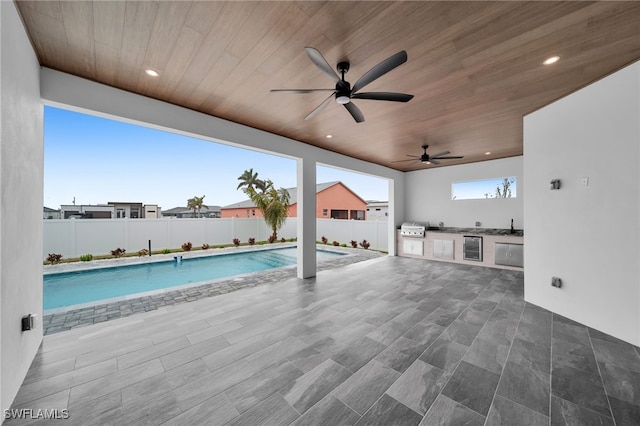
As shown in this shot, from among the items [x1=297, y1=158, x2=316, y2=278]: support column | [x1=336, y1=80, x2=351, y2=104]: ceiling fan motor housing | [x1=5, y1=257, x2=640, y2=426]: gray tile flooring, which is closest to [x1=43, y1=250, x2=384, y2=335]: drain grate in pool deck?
[x1=5, y1=257, x2=640, y2=426]: gray tile flooring

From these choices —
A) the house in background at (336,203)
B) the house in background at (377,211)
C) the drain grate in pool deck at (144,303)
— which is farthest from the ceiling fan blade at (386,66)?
the house in background at (377,211)

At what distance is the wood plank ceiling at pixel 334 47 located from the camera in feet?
5.48

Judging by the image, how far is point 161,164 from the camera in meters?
11.6

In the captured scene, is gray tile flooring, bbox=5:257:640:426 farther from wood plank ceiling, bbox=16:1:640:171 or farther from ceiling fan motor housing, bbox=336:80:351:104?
wood plank ceiling, bbox=16:1:640:171

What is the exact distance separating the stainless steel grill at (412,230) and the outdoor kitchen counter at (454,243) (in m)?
0.12

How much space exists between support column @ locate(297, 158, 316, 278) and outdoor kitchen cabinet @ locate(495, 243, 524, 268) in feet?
14.7

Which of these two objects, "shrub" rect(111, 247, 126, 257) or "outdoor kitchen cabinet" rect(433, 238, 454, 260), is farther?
"shrub" rect(111, 247, 126, 257)

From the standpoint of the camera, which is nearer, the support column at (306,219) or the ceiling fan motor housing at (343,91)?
the ceiling fan motor housing at (343,91)

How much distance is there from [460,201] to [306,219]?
192 inches

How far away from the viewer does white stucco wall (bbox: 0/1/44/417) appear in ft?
4.81

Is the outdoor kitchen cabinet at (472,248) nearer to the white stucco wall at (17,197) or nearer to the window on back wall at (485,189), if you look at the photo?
the window on back wall at (485,189)

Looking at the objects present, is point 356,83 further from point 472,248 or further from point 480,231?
point 480,231

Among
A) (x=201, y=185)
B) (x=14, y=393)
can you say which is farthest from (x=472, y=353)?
(x=201, y=185)

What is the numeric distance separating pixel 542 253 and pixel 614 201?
1041 mm
